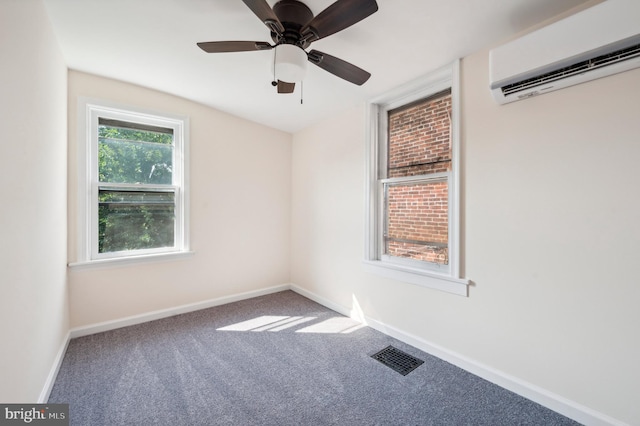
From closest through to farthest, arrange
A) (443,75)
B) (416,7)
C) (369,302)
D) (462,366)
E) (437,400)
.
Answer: (416,7) < (437,400) < (462,366) < (443,75) < (369,302)

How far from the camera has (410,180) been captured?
268 centimetres

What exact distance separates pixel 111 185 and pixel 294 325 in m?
2.48

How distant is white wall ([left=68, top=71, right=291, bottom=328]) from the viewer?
2.72 meters

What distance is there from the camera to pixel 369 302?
9.68 ft

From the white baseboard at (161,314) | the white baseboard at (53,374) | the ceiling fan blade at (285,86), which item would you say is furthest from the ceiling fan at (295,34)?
the white baseboard at (161,314)

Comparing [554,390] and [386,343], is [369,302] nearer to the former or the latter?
[386,343]

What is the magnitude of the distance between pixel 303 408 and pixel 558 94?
8.59 ft

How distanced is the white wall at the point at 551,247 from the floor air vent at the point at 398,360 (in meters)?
0.23

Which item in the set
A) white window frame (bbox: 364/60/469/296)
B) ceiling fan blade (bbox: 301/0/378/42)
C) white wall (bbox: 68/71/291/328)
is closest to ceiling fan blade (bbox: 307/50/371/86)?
ceiling fan blade (bbox: 301/0/378/42)

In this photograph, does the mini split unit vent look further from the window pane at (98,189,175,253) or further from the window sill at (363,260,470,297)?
the window pane at (98,189,175,253)

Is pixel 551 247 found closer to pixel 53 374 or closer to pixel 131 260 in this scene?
pixel 53 374

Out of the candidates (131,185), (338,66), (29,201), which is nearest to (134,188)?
(131,185)

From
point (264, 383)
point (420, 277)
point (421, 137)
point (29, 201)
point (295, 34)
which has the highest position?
point (295, 34)

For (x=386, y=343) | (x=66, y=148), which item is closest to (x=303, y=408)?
(x=386, y=343)
